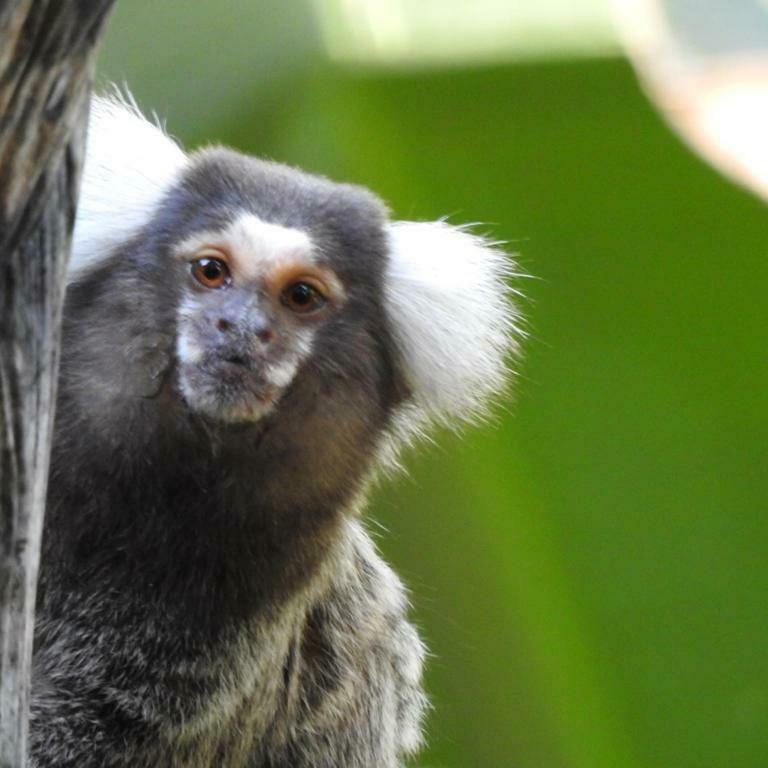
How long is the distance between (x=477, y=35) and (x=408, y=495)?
1436 mm

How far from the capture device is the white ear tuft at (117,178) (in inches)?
93.2

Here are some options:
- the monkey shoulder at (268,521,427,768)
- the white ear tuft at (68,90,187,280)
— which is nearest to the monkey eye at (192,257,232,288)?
the white ear tuft at (68,90,187,280)

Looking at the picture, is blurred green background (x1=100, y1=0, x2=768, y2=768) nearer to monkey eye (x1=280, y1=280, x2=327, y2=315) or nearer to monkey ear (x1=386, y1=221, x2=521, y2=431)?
monkey ear (x1=386, y1=221, x2=521, y2=431)

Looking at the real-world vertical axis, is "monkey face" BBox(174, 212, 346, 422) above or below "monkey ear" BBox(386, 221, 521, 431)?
below

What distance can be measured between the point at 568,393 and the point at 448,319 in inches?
83.0

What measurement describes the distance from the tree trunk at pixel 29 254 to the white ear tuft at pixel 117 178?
0.95 meters

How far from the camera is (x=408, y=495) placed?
4.60m

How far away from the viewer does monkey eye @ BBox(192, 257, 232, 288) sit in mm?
2217

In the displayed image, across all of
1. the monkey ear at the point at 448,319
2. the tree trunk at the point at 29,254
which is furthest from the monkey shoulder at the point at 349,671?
the tree trunk at the point at 29,254

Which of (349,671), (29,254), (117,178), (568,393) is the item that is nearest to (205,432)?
(117,178)

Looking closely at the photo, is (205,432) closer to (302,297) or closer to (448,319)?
(302,297)

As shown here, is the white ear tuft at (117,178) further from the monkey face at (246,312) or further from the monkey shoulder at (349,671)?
the monkey shoulder at (349,671)

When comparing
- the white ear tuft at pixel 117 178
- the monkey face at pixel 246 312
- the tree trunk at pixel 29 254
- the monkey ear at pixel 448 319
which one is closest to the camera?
the tree trunk at pixel 29 254

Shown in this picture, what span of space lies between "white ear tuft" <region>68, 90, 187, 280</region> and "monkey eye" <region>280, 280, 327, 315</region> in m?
0.31
